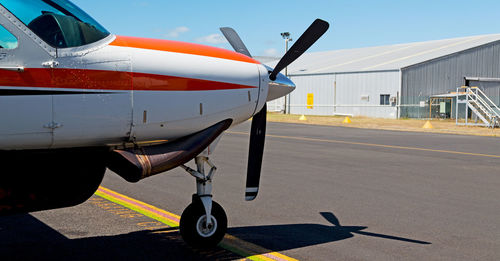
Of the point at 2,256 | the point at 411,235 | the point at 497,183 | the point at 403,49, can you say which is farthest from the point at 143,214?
the point at 403,49

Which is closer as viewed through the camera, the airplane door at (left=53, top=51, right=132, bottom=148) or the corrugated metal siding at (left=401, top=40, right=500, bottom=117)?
the airplane door at (left=53, top=51, right=132, bottom=148)

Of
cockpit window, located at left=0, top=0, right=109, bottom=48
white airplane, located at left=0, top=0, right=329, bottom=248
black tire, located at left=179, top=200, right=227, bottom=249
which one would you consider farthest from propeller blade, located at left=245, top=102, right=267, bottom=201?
cockpit window, located at left=0, top=0, right=109, bottom=48

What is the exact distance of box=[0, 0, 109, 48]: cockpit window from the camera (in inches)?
170

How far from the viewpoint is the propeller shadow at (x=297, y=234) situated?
5.64 metres

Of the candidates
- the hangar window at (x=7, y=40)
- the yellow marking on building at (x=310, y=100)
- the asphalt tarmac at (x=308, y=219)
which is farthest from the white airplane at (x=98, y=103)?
the yellow marking on building at (x=310, y=100)

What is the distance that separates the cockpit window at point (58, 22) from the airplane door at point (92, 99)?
7.3 inches

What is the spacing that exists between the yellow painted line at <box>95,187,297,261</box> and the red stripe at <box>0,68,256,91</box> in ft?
5.43

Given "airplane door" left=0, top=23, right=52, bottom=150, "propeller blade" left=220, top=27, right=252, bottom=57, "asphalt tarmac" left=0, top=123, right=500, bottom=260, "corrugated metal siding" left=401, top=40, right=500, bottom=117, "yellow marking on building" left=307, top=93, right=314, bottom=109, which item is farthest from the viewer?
"yellow marking on building" left=307, top=93, right=314, bottom=109

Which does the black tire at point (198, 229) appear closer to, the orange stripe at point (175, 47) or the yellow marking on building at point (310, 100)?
the orange stripe at point (175, 47)

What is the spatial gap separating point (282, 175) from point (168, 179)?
229cm

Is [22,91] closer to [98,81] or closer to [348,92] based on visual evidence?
[98,81]

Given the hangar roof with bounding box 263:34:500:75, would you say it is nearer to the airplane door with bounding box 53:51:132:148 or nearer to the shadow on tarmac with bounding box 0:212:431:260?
the shadow on tarmac with bounding box 0:212:431:260

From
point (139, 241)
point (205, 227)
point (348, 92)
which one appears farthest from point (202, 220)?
point (348, 92)

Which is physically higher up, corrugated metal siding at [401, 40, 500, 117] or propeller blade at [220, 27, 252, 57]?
corrugated metal siding at [401, 40, 500, 117]
